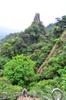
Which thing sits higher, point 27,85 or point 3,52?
point 3,52

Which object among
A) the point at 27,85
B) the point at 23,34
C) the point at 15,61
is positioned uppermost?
the point at 23,34

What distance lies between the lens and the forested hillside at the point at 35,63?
110 ft

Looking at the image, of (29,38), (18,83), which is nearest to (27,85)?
(18,83)

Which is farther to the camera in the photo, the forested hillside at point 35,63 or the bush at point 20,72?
the bush at point 20,72

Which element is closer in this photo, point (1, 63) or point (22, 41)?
point (1, 63)

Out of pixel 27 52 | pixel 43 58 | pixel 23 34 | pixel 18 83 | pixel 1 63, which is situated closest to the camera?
pixel 18 83

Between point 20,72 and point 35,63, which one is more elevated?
point 35,63

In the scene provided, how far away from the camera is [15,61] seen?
137ft

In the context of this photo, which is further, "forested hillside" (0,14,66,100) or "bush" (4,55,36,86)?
"bush" (4,55,36,86)

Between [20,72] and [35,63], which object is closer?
[20,72]

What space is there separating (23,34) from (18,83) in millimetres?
25252

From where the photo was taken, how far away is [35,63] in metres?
47.9

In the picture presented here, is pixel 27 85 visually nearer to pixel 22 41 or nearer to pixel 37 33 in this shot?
pixel 22 41

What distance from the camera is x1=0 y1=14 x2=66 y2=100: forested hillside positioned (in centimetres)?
3359
